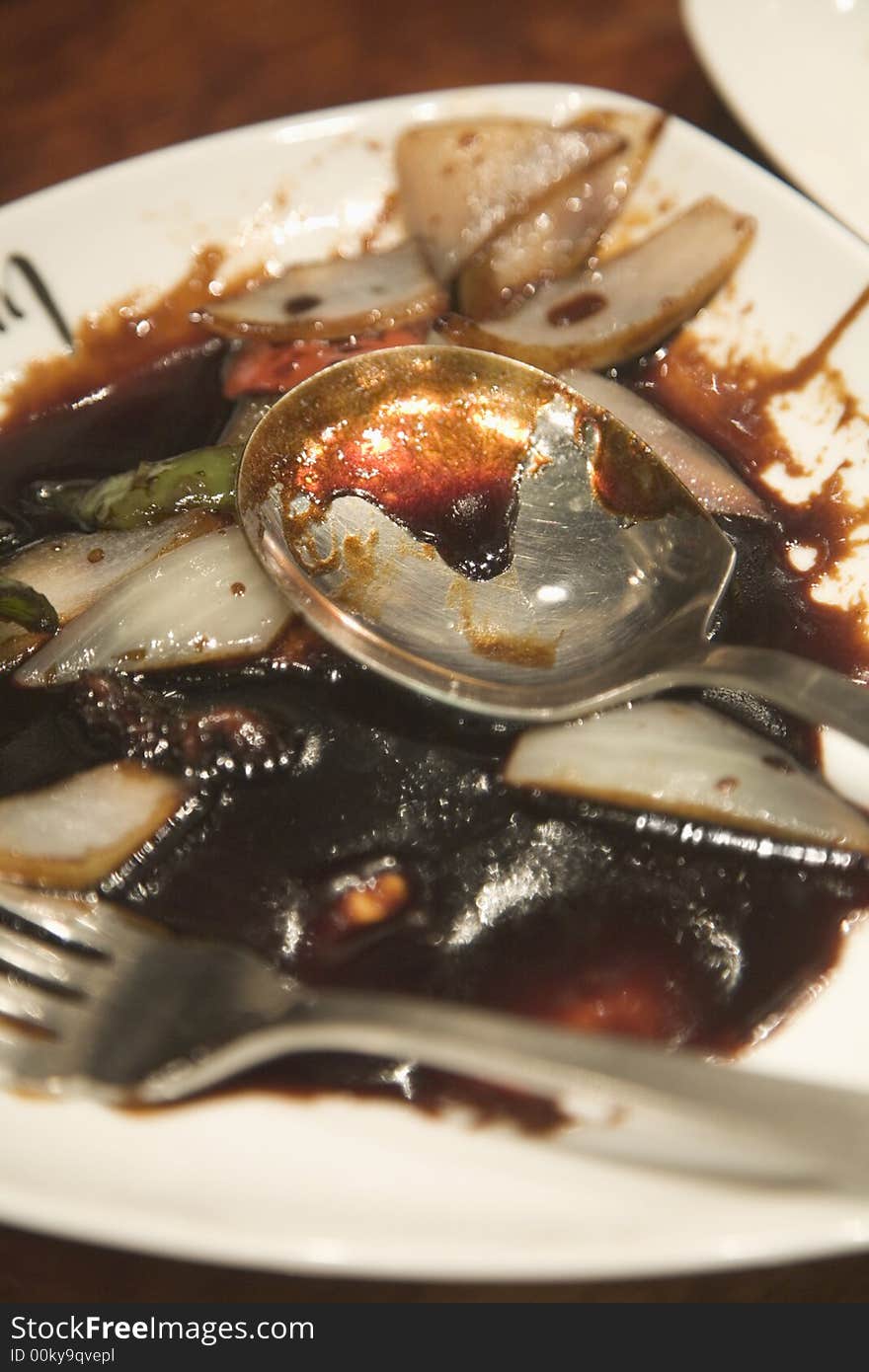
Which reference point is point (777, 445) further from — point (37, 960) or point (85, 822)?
point (37, 960)

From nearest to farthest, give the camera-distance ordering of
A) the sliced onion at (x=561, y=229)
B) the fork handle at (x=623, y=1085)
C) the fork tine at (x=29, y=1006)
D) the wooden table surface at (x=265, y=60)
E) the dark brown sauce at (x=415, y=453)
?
the fork handle at (x=623, y=1085) → the fork tine at (x=29, y=1006) → the dark brown sauce at (x=415, y=453) → the sliced onion at (x=561, y=229) → the wooden table surface at (x=265, y=60)

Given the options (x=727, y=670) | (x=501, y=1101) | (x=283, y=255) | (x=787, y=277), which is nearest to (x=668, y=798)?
(x=727, y=670)

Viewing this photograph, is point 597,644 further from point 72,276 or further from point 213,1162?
point 72,276

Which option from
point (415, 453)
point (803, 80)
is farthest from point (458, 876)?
point (803, 80)

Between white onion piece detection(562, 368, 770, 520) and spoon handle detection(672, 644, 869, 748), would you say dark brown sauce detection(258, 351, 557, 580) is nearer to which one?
white onion piece detection(562, 368, 770, 520)

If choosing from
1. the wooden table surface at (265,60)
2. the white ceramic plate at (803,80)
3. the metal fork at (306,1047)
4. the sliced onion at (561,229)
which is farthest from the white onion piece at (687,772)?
the wooden table surface at (265,60)

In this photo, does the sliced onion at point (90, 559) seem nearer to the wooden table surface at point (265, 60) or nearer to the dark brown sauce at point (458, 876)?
the dark brown sauce at point (458, 876)
